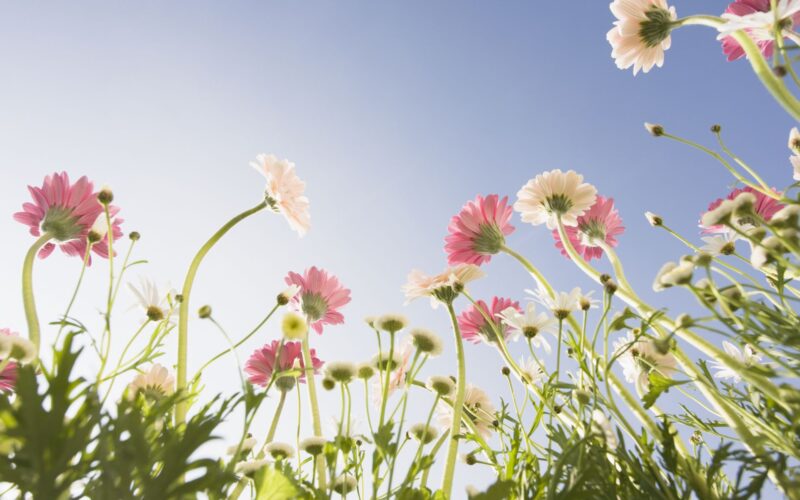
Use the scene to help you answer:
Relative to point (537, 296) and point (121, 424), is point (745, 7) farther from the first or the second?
point (121, 424)

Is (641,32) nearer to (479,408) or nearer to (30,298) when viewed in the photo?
(479,408)

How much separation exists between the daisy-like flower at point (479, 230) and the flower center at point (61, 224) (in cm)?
90

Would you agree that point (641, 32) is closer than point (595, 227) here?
Yes

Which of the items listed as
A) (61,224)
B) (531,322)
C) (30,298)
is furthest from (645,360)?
(61,224)

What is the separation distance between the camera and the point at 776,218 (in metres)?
0.65

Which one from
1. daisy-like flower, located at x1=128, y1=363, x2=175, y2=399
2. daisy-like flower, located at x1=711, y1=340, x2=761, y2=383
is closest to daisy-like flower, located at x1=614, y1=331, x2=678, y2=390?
daisy-like flower, located at x1=711, y1=340, x2=761, y2=383

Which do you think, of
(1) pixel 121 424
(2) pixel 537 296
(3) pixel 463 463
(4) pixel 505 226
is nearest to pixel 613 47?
(4) pixel 505 226

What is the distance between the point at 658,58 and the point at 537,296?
637 mm

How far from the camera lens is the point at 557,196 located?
1301mm

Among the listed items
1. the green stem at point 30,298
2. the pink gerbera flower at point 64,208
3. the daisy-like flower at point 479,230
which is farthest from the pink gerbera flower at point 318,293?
the green stem at point 30,298

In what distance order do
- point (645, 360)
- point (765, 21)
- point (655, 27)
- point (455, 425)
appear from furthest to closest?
point (655, 27) < point (645, 360) < point (455, 425) < point (765, 21)

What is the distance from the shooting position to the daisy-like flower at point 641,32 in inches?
46.4

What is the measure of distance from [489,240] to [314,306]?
1.61 ft

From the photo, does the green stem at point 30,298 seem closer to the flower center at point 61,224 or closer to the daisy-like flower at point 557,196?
the flower center at point 61,224
